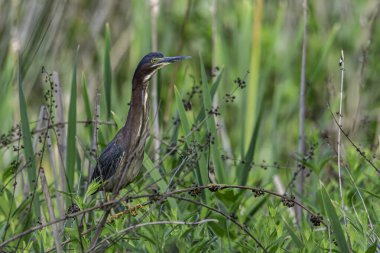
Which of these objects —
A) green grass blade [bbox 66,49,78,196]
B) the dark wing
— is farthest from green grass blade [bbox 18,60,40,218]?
the dark wing

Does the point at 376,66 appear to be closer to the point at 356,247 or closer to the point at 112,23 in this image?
the point at 112,23

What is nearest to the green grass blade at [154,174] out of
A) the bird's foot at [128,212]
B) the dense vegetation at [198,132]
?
the dense vegetation at [198,132]

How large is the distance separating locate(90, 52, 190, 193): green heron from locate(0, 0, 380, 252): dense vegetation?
84 millimetres

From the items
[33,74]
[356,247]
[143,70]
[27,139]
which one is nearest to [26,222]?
[27,139]

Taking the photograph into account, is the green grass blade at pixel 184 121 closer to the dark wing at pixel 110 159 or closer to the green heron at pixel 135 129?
the green heron at pixel 135 129

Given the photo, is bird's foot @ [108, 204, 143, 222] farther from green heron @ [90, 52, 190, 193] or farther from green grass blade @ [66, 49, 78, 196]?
green grass blade @ [66, 49, 78, 196]

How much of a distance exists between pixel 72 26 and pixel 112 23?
502 millimetres

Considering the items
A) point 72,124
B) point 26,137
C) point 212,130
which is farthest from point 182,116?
point 26,137

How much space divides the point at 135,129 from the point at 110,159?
20 centimetres

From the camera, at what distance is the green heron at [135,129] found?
311 cm

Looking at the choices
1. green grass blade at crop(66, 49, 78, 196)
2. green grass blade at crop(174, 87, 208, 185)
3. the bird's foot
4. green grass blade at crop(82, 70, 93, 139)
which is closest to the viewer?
the bird's foot

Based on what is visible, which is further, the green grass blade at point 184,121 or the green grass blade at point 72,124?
the green grass blade at point 184,121

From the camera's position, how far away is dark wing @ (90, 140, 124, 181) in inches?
127

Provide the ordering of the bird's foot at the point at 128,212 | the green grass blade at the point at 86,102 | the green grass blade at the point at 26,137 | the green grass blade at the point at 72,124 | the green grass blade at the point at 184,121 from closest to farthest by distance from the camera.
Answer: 1. the bird's foot at the point at 128,212
2. the green grass blade at the point at 26,137
3. the green grass blade at the point at 72,124
4. the green grass blade at the point at 184,121
5. the green grass blade at the point at 86,102
